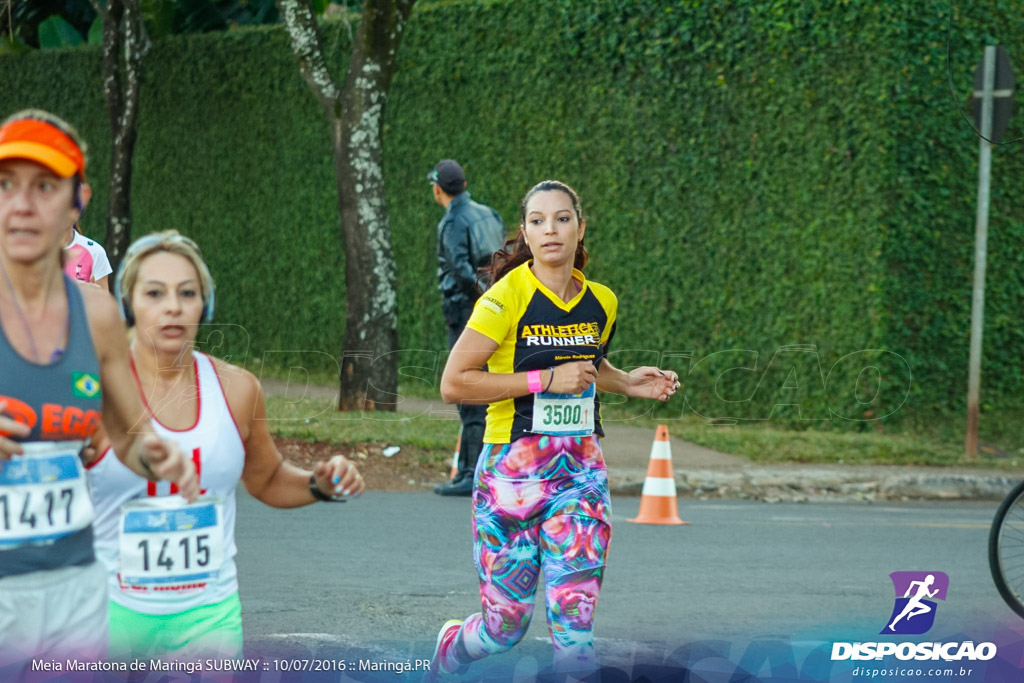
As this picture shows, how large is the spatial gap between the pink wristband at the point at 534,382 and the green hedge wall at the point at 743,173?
9314 mm

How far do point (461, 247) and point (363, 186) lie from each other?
3789mm

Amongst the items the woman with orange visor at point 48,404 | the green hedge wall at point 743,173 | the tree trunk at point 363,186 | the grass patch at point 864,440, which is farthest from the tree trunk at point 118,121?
the woman with orange visor at point 48,404

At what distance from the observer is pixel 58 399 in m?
3.08

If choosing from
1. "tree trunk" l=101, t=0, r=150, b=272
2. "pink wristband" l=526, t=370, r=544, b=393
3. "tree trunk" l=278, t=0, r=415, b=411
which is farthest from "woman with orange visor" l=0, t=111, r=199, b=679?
"tree trunk" l=101, t=0, r=150, b=272

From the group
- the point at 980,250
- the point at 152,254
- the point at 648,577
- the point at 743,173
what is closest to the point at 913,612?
the point at 648,577

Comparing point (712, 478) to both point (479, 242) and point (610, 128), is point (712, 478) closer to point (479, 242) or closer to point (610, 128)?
point (479, 242)

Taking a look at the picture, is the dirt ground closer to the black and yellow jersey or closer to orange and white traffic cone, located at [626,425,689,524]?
orange and white traffic cone, located at [626,425,689,524]

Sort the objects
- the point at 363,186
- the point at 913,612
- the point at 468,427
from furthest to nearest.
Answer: the point at 363,186, the point at 468,427, the point at 913,612

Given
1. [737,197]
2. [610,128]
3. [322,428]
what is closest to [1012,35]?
[737,197]

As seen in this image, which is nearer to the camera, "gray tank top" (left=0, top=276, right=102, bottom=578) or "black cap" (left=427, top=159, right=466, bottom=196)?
"gray tank top" (left=0, top=276, right=102, bottom=578)

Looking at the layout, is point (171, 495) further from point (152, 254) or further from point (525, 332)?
point (525, 332)

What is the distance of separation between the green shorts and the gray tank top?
0.23 meters

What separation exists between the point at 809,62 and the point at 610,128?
7.87 ft

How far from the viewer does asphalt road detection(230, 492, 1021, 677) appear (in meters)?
6.61
